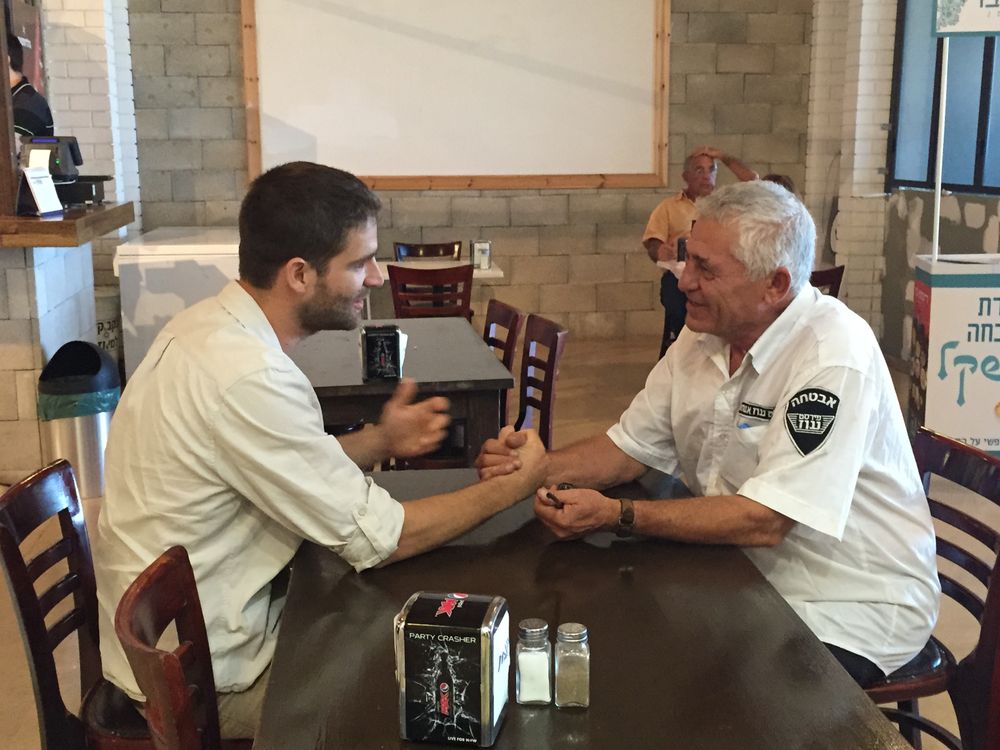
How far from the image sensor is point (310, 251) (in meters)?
1.88

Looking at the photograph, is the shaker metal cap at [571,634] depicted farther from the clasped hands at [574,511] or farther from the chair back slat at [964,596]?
the chair back slat at [964,596]

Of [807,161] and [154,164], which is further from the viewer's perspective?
[807,161]

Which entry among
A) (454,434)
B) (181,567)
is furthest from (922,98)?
(181,567)

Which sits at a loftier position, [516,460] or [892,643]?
[516,460]

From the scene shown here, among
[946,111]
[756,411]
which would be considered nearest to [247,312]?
[756,411]

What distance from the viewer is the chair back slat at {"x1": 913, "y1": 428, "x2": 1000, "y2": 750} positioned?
1833mm

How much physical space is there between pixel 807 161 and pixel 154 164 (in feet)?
15.5

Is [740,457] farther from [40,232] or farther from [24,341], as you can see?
[24,341]

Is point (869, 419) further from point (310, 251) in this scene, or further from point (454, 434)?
point (454, 434)

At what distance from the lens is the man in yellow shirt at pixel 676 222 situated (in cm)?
637

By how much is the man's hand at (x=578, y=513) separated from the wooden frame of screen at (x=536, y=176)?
5.97 meters

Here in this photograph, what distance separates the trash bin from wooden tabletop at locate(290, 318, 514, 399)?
1236 millimetres

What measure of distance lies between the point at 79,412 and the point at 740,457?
3.28m

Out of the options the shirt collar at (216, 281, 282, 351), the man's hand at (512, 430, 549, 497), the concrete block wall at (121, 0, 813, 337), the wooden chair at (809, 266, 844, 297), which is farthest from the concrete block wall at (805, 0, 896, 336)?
the shirt collar at (216, 281, 282, 351)
